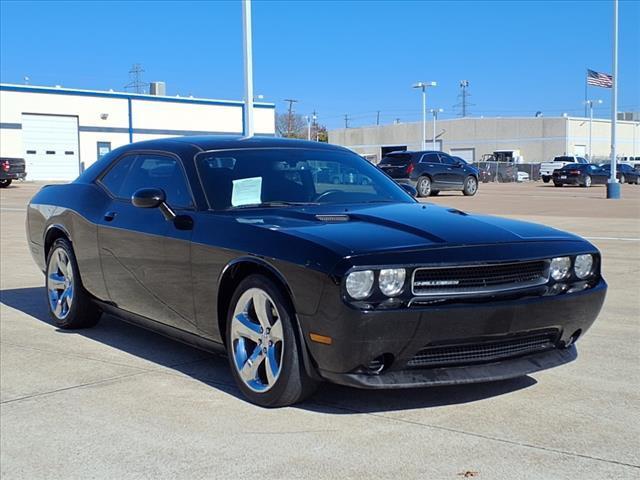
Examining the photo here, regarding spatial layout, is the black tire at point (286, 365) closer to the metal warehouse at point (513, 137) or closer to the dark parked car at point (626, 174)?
the dark parked car at point (626, 174)

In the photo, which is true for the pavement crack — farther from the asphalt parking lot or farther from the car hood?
the car hood

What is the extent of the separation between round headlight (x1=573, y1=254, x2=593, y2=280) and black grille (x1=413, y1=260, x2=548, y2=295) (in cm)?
38

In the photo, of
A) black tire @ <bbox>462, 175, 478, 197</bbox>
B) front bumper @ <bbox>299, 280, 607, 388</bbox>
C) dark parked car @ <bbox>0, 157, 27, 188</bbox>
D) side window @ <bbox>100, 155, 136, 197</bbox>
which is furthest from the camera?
dark parked car @ <bbox>0, 157, 27, 188</bbox>

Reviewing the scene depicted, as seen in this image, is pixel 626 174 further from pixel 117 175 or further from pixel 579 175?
pixel 117 175

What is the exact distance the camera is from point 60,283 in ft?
20.6

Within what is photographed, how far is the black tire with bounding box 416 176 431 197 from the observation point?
1026 inches

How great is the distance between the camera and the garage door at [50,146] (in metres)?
51.3

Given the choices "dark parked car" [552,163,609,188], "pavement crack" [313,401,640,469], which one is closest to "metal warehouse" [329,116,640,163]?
"dark parked car" [552,163,609,188]

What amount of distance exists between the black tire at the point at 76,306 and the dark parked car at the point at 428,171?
65.1 feet

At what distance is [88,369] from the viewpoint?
5.06 metres

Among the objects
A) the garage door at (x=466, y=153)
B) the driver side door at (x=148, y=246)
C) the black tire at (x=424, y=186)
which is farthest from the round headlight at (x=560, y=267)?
the garage door at (x=466, y=153)

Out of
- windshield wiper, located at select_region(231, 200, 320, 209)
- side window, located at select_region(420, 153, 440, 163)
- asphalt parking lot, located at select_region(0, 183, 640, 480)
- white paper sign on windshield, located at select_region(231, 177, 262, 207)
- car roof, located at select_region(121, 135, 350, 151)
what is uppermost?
side window, located at select_region(420, 153, 440, 163)

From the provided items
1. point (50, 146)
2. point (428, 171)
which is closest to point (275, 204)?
point (428, 171)

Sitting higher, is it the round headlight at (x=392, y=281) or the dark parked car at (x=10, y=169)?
the dark parked car at (x=10, y=169)
